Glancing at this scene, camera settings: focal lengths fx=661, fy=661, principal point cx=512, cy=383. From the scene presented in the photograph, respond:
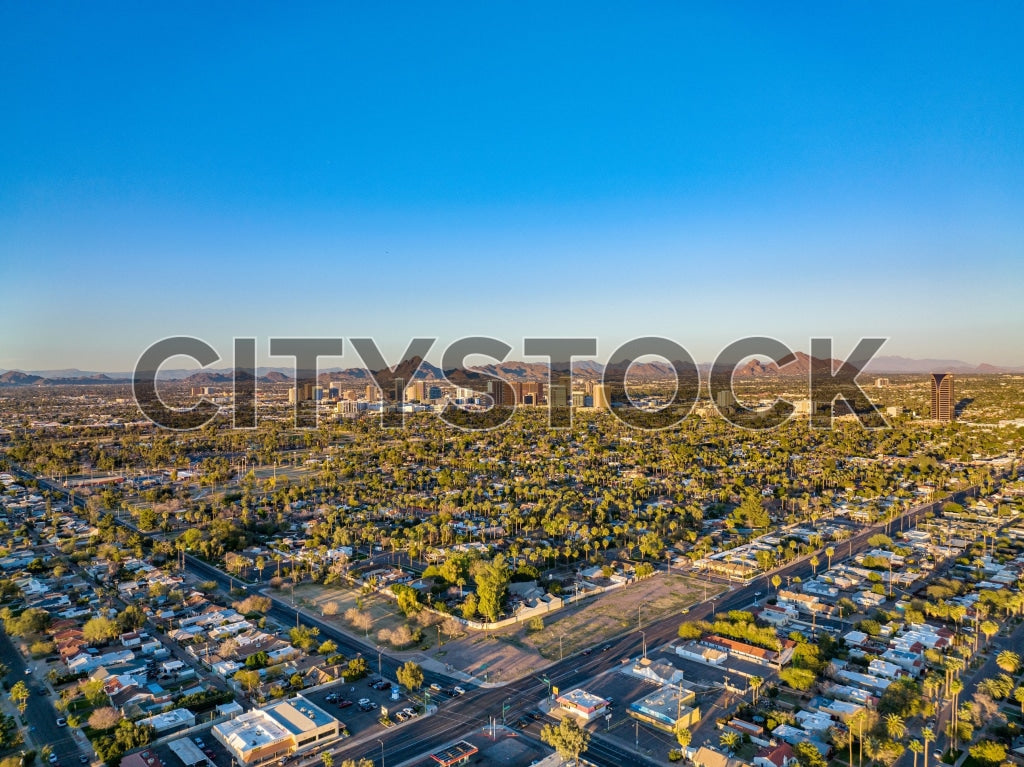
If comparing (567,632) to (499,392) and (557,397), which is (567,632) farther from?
(499,392)

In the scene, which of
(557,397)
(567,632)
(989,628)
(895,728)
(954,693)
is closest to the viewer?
(895,728)

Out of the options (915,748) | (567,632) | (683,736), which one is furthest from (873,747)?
(567,632)

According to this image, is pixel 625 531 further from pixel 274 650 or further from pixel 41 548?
pixel 41 548

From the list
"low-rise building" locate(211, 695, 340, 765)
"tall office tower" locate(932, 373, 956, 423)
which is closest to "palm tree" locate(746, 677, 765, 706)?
"low-rise building" locate(211, 695, 340, 765)

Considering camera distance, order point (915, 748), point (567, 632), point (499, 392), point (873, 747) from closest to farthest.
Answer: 1. point (915, 748)
2. point (873, 747)
3. point (567, 632)
4. point (499, 392)

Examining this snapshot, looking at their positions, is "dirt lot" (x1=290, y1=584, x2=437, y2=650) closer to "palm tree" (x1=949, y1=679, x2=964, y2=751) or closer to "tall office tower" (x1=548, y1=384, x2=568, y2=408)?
"palm tree" (x1=949, y1=679, x2=964, y2=751)

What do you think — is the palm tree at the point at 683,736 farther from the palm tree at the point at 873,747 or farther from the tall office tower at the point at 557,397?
the tall office tower at the point at 557,397

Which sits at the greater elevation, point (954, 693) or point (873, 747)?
point (954, 693)
